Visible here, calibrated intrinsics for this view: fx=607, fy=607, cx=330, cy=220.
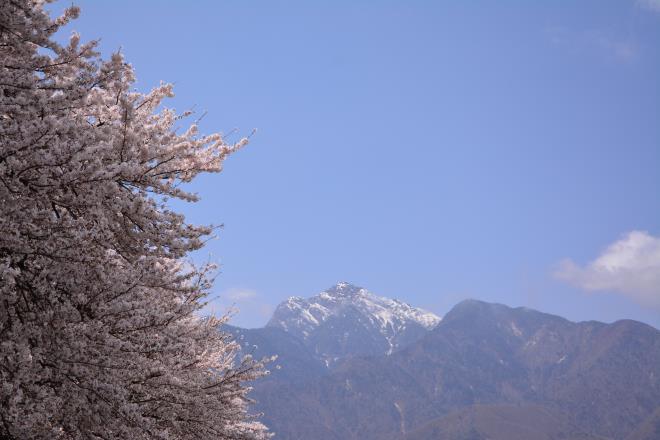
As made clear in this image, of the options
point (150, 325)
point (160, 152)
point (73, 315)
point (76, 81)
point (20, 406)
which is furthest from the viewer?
point (160, 152)

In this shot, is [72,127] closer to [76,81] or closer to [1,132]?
[1,132]

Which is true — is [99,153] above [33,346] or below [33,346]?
above

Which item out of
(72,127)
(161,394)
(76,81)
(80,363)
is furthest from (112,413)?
(76,81)

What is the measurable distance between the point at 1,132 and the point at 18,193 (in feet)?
2.76

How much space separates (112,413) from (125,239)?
2.63 metres

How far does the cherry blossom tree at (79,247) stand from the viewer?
6492 mm

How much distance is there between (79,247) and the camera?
6.90m

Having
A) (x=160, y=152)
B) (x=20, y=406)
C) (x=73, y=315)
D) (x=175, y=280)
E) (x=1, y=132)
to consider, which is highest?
(x=160, y=152)

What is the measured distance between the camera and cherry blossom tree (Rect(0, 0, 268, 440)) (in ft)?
21.3

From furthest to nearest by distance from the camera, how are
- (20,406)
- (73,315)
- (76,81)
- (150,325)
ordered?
(76,81), (150,325), (73,315), (20,406)

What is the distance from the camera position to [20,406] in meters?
6.27

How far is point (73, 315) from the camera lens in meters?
6.77

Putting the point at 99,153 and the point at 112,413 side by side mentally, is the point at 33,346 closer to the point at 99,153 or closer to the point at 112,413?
the point at 112,413

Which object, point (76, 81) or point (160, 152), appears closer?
point (76, 81)
